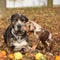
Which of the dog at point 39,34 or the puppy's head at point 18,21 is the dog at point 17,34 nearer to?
the puppy's head at point 18,21

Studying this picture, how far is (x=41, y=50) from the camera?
693cm

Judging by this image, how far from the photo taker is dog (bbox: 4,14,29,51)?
6297mm

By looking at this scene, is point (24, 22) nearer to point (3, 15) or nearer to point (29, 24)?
point (29, 24)

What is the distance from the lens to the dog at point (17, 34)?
248 inches

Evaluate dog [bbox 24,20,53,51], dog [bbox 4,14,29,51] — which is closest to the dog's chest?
dog [bbox 4,14,29,51]

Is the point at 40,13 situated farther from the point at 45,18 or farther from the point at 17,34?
the point at 17,34

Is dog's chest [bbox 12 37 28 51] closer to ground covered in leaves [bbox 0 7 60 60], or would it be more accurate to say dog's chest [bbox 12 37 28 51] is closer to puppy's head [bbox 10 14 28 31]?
puppy's head [bbox 10 14 28 31]

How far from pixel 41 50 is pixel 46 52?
21cm

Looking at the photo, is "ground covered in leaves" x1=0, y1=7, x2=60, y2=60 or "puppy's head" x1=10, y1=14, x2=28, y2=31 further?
"ground covered in leaves" x1=0, y1=7, x2=60, y2=60

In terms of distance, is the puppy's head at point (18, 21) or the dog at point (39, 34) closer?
the puppy's head at point (18, 21)

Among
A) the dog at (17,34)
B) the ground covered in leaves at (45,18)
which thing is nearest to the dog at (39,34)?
the dog at (17,34)

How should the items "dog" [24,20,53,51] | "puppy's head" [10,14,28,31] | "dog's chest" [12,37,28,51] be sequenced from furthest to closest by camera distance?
"dog" [24,20,53,51]
"dog's chest" [12,37,28,51]
"puppy's head" [10,14,28,31]

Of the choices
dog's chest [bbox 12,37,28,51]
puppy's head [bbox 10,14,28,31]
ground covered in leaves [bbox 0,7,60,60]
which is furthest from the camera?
ground covered in leaves [bbox 0,7,60,60]

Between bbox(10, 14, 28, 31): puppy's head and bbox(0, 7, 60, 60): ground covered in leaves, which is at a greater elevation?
bbox(10, 14, 28, 31): puppy's head
